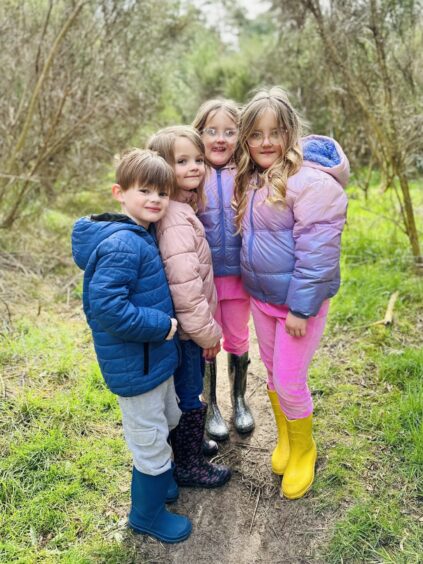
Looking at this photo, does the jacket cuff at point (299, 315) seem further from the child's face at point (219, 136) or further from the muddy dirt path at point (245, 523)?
the muddy dirt path at point (245, 523)

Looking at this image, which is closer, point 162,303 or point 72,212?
point 162,303

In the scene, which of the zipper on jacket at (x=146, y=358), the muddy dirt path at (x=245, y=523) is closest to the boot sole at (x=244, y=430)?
the muddy dirt path at (x=245, y=523)

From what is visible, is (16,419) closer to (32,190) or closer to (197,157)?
(197,157)

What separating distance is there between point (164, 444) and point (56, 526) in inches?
26.7

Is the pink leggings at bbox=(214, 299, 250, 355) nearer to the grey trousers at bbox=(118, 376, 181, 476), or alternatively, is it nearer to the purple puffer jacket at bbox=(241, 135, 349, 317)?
the purple puffer jacket at bbox=(241, 135, 349, 317)

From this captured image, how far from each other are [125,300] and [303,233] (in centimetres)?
75

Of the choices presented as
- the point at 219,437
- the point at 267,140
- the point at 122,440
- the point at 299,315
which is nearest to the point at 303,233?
the point at 299,315

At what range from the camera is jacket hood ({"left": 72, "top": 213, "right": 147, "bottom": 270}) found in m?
1.75

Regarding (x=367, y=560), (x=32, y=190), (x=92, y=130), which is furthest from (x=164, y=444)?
(x=92, y=130)

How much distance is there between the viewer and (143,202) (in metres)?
1.84

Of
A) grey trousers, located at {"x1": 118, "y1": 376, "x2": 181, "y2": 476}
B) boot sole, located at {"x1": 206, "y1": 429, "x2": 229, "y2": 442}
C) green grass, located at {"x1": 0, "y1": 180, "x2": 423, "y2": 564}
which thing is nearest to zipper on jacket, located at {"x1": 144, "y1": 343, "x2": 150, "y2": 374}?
grey trousers, located at {"x1": 118, "y1": 376, "x2": 181, "y2": 476}

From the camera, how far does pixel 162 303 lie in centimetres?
186

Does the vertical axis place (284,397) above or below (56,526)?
above

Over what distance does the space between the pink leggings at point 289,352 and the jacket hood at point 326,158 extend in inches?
22.5
